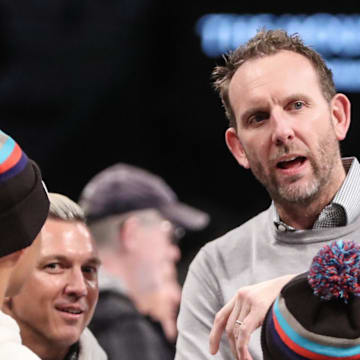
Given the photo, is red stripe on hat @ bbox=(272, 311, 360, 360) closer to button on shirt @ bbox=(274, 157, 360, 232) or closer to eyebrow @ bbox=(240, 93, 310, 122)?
button on shirt @ bbox=(274, 157, 360, 232)

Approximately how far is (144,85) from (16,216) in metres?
4.47

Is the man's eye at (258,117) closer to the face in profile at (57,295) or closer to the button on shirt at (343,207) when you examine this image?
the button on shirt at (343,207)

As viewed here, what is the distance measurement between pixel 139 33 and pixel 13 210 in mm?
4455

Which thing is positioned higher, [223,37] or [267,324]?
[267,324]

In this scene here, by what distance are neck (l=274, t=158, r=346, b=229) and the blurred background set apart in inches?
130

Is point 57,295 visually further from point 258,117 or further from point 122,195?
point 122,195

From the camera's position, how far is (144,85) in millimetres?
6273

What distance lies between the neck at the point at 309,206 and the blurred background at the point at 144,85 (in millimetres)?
3299

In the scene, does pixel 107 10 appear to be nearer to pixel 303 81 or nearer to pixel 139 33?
pixel 139 33

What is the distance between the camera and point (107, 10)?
6.05 metres

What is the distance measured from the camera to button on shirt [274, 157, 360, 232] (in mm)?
2291

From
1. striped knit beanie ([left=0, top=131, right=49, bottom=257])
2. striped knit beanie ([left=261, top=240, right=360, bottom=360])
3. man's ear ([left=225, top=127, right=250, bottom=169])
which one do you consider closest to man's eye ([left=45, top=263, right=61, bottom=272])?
man's ear ([left=225, top=127, right=250, bottom=169])

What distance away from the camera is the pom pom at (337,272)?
167 centimetres

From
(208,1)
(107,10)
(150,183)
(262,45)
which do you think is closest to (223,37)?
(208,1)
